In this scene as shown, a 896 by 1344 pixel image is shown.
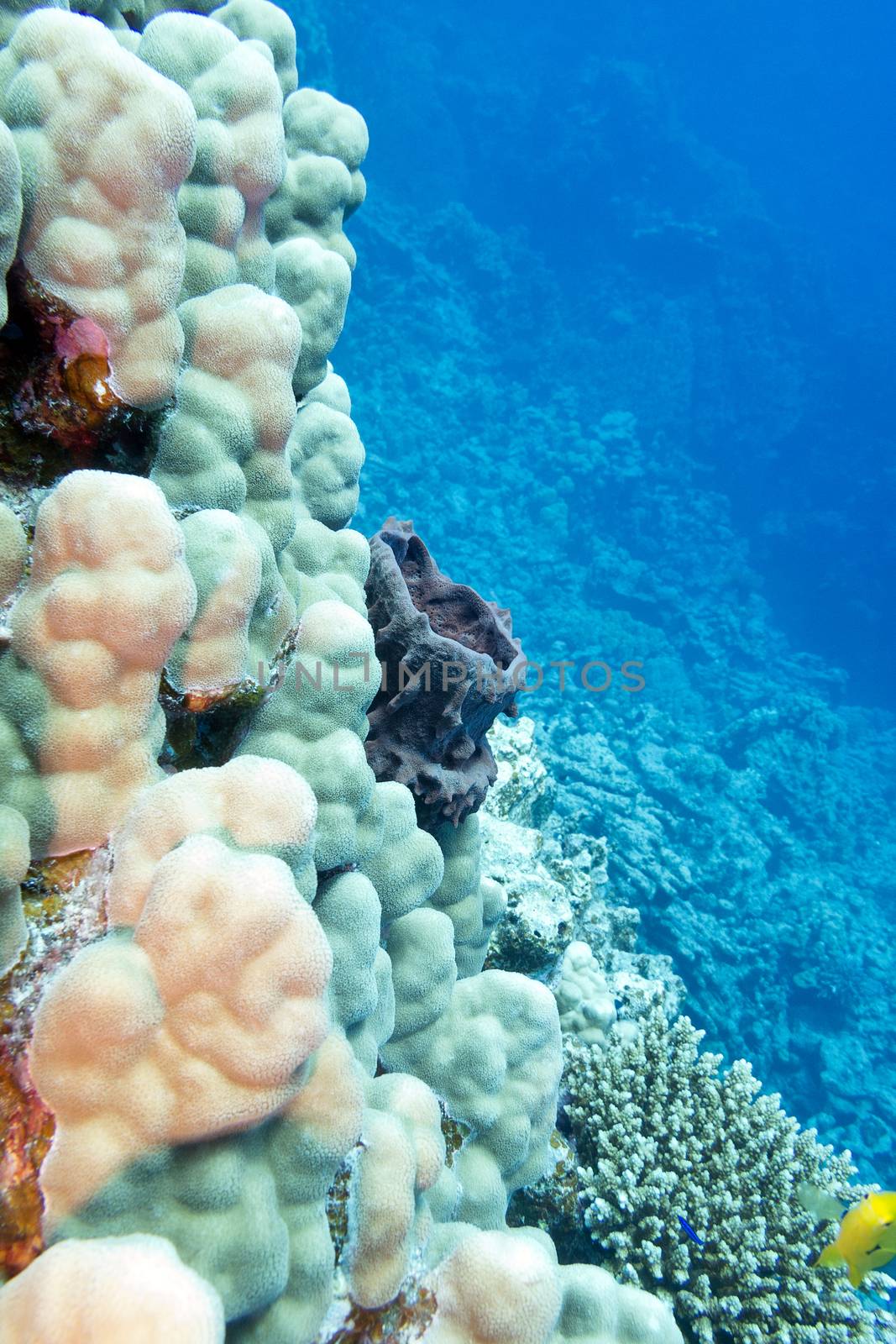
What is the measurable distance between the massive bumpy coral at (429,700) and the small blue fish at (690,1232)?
229 centimetres

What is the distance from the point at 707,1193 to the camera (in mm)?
3650

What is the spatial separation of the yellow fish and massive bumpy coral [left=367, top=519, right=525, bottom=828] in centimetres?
233

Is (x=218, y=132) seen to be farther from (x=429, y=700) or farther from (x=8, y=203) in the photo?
(x=429, y=700)

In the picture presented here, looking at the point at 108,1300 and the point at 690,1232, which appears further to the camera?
the point at 690,1232

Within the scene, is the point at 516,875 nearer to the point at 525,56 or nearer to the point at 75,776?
the point at 75,776

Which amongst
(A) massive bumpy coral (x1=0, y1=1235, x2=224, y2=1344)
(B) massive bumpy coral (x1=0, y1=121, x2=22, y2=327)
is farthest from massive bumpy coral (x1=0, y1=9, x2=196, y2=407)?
(A) massive bumpy coral (x1=0, y1=1235, x2=224, y2=1344)

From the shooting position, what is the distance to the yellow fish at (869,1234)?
2943 millimetres

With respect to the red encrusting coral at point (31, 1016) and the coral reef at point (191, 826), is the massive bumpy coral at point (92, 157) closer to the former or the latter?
the coral reef at point (191, 826)

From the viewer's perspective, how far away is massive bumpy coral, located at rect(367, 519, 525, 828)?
2.95 metres

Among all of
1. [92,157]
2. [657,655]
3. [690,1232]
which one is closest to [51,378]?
[92,157]

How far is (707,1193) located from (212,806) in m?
3.62

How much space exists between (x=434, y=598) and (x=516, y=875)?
1873 millimetres

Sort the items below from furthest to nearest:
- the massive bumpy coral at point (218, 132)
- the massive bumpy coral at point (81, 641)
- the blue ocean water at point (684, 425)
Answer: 1. the blue ocean water at point (684, 425)
2. the massive bumpy coral at point (218, 132)
3. the massive bumpy coral at point (81, 641)

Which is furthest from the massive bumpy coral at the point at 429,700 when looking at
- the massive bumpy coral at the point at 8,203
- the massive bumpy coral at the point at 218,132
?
the massive bumpy coral at the point at 8,203
